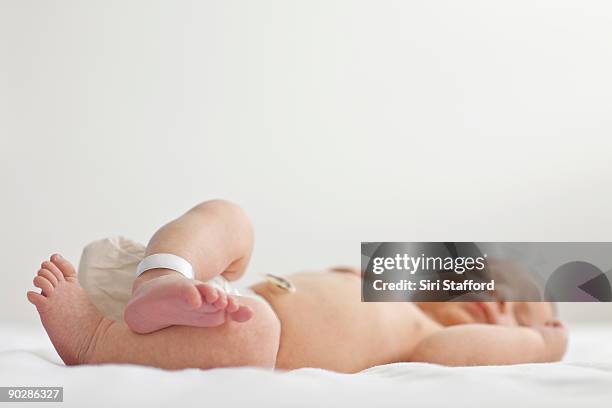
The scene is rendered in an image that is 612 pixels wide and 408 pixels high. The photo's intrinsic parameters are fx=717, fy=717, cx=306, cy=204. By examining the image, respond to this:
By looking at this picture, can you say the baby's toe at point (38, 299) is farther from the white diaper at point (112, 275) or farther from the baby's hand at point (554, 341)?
the baby's hand at point (554, 341)

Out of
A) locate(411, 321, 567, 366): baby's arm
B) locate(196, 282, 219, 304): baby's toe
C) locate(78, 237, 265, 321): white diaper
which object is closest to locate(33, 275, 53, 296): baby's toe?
locate(78, 237, 265, 321): white diaper

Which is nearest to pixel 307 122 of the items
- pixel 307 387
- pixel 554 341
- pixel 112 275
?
pixel 554 341

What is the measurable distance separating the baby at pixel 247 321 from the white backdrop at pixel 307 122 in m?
0.75

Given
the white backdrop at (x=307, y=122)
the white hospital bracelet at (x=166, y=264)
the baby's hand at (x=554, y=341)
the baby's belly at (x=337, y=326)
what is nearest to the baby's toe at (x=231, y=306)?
the white hospital bracelet at (x=166, y=264)

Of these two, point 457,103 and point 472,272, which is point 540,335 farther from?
point 457,103

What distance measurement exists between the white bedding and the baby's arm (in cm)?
35

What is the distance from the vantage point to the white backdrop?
181 centimetres

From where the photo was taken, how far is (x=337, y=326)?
0.96m

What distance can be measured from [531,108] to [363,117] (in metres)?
0.48

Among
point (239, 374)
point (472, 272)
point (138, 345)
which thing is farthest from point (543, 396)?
point (472, 272)

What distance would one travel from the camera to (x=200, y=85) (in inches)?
75.0

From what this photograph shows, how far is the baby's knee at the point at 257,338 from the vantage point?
0.67 metres

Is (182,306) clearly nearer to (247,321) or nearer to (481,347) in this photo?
(247,321)

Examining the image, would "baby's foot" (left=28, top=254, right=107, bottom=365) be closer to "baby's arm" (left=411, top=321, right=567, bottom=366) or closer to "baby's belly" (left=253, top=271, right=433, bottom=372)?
"baby's belly" (left=253, top=271, right=433, bottom=372)
